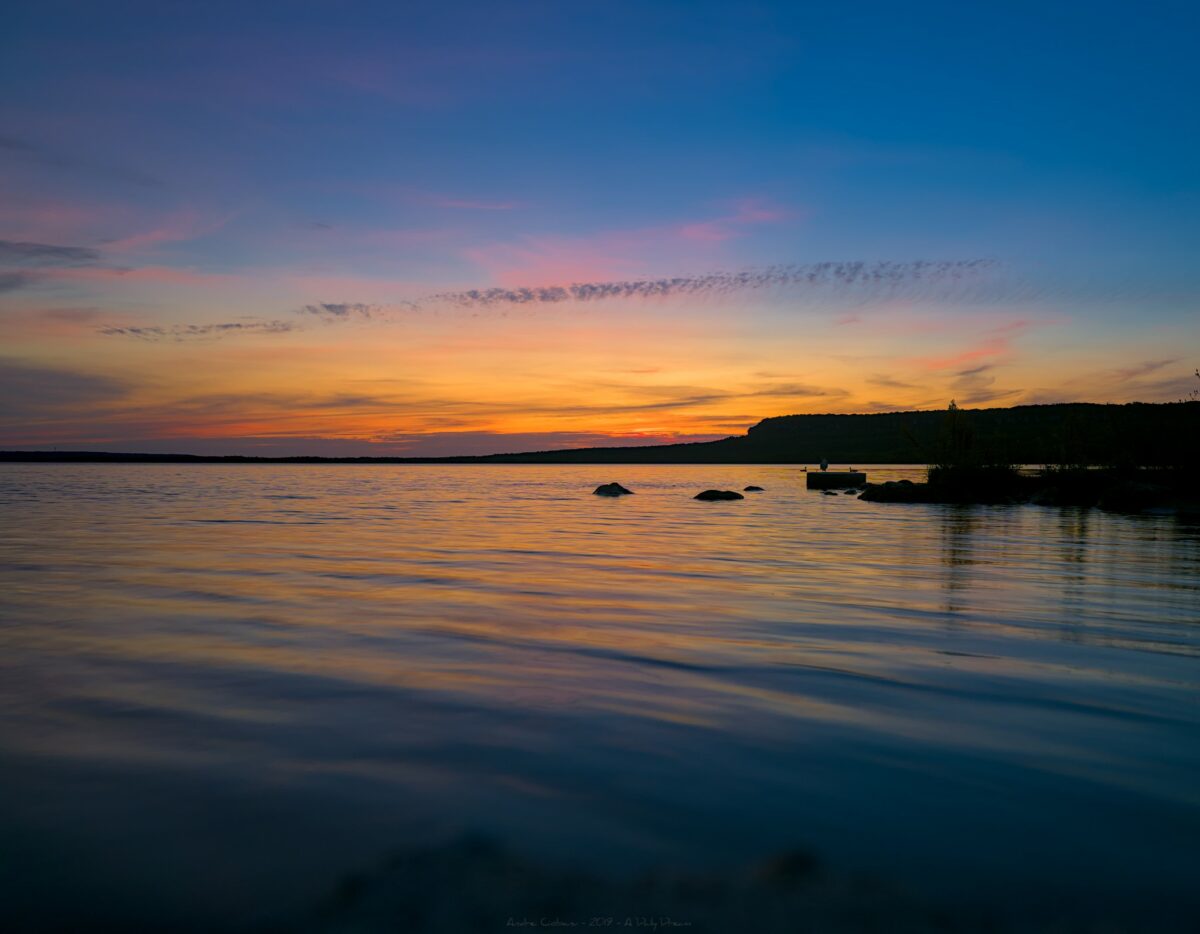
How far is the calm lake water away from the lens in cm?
344

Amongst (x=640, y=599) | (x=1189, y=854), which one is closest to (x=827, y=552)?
(x=640, y=599)

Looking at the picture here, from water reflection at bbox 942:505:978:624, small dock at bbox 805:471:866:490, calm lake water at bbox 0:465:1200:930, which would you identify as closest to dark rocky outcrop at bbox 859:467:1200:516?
water reflection at bbox 942:505:978:624

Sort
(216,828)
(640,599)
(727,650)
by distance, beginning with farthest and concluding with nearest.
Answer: (640,599) < (727,650) < (216,828)

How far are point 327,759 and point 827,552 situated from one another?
13.9 m

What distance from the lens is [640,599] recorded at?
1073 cm

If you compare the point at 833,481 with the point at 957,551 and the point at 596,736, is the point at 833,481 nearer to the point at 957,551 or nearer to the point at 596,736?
the point at 957,551

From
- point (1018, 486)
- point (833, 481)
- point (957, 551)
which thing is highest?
point (1018, 486)

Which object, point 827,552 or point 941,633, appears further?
point 827,552

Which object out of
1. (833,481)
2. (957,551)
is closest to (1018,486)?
(833,481)

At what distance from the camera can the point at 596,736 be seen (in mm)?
5129

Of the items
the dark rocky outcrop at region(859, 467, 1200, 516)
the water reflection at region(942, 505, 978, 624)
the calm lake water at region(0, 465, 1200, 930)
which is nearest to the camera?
the calm lake water at region(0, 465, 1200, 930)

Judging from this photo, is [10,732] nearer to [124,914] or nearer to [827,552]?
[124,914]

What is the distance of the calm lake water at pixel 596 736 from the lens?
3.44 metres

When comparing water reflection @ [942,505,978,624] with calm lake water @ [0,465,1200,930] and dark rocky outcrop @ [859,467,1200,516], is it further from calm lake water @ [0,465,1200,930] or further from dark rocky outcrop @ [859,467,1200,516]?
dark rocky outcrop @ [859,467,1200,516]
